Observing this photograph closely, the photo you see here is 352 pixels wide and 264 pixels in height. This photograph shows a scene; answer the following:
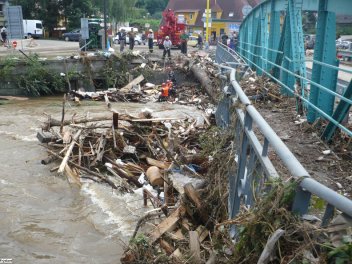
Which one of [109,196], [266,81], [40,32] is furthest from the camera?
[40,32]

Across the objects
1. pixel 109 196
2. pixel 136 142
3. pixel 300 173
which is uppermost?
pixel 300 173

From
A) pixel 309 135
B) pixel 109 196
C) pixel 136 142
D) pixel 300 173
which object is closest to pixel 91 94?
pixel 136 142

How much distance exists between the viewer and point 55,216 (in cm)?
773

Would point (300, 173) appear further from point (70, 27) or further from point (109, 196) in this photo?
point (70, 27)

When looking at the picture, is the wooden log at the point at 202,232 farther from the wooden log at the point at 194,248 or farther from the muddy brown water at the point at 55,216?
the muddy brown water at the point at 55,216

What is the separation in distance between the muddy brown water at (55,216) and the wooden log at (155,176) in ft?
1.29

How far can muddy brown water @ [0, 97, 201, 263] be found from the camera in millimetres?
6508

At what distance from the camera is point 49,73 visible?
2175 cm

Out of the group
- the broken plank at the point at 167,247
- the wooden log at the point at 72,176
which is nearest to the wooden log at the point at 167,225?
the broken plank at the point at 167,247

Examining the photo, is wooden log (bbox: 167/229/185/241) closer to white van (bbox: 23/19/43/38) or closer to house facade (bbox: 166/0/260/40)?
white van (bbox: 23/19/43/38)

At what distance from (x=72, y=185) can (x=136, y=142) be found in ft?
6.58

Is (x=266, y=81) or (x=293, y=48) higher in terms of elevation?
(x=293, y=48)

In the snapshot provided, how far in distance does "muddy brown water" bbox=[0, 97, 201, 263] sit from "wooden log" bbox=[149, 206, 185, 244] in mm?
688

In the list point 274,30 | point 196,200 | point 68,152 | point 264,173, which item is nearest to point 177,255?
point 196,200
